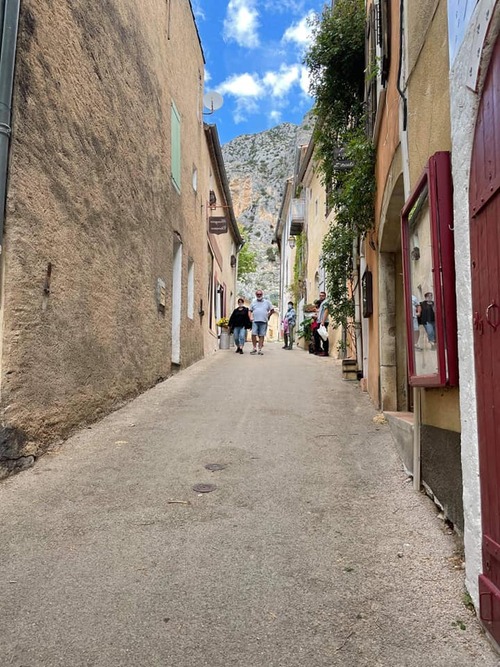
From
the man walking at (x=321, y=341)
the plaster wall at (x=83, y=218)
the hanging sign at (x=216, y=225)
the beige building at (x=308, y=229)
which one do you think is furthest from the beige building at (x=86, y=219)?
the beige building at (x=308, y=229)

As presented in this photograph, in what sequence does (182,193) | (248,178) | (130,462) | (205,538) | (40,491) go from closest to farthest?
(205,538), (40,491), (130,462), (182,193), (248,178)

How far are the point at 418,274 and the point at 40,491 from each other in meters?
3.16

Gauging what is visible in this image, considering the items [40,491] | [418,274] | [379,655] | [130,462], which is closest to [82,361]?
[130,462]

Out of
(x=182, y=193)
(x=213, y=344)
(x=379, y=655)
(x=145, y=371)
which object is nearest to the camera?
(x=379, y=655)

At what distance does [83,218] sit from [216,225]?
1038 centimetres

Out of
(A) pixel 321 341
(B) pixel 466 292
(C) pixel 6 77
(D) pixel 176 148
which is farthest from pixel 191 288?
(B) pixel 466 292

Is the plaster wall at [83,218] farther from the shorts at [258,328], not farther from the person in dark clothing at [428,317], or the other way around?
the shorts at [258,328]

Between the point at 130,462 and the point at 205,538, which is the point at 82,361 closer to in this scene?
the point at 130,462

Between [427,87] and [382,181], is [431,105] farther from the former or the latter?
[382,181]

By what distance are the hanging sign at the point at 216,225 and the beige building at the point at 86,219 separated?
5324 millimetres

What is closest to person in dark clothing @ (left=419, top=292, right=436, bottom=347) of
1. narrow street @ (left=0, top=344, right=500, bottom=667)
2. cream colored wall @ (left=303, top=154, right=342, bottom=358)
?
narrow street @ (left=0, top=344, right=500, bottom=667)

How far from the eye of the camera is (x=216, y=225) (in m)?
15.5

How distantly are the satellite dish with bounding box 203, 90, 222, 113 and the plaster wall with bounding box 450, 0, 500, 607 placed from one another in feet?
43.1

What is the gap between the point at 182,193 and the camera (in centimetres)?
1069
